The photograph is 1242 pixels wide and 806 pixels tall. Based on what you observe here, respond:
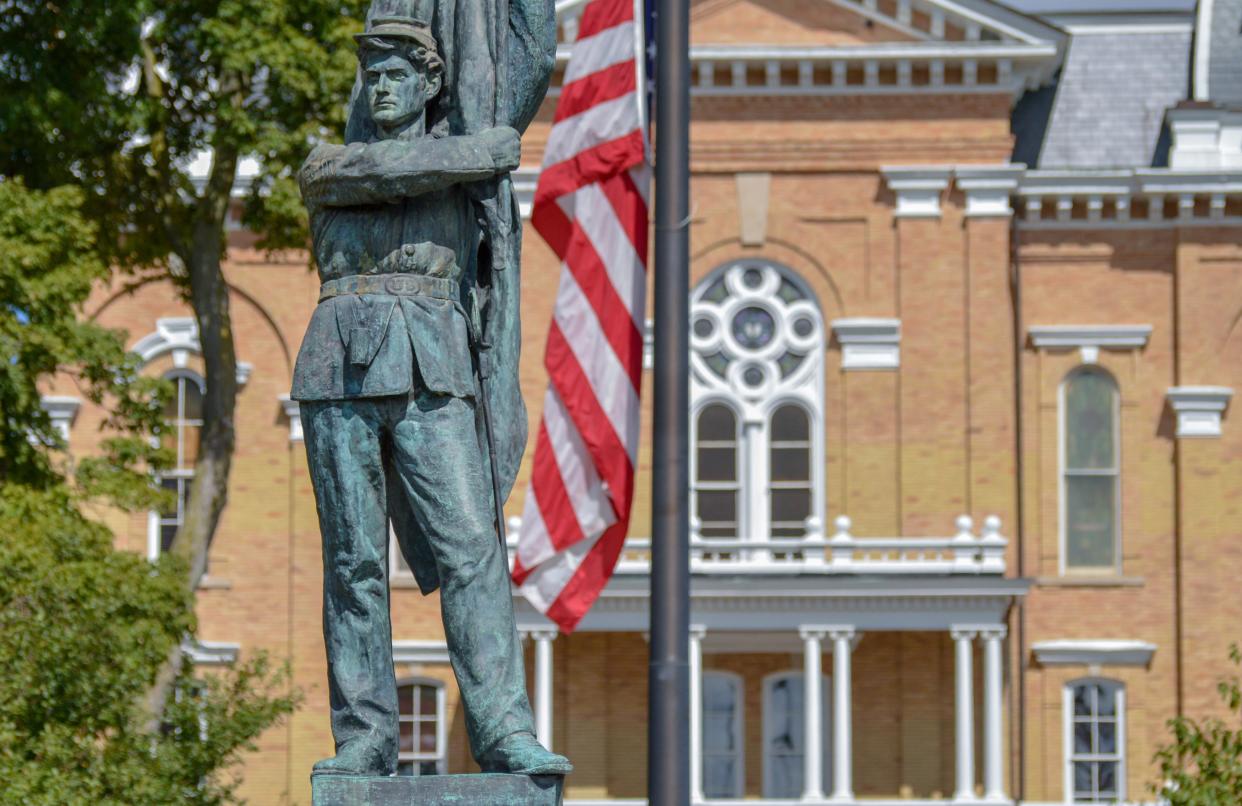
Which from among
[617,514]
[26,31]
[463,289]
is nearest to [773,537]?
[26,31]

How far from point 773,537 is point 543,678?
172 inches

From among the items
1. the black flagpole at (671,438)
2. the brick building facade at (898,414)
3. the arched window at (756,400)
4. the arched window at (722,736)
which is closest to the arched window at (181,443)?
the brick building facade at (898,414)

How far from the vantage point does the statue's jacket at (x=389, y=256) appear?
24.8ft

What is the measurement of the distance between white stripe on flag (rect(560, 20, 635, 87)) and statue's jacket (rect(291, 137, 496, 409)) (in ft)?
35.2

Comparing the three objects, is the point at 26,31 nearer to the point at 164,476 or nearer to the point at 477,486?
the point at 164,476

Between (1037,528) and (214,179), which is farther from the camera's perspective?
(1037,528)

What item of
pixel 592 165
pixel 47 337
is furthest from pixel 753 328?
pixel 592 165

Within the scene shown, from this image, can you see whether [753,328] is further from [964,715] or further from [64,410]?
[64,410]

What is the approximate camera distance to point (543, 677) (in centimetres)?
3750

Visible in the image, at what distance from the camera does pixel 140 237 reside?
30203mm

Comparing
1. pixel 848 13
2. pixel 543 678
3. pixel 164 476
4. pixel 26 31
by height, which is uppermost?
pixel 848 13

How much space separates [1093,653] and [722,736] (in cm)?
531

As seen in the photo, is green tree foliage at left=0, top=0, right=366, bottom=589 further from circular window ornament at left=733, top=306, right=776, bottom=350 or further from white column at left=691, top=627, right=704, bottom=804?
circular window ornament at left=733, top=306, right=776, bottom=350

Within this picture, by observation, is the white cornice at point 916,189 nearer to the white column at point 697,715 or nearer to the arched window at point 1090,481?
the arched window at point 1090,481
